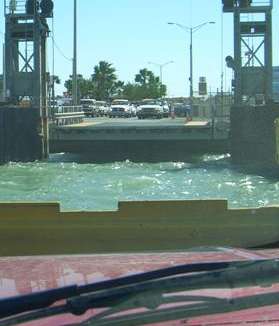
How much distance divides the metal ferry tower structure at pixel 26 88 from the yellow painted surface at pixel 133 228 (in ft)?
89.5

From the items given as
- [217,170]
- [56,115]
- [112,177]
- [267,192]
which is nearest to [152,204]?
[267,192]

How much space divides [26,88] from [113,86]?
9924 centimetres

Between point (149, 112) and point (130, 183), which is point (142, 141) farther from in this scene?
point (149, 112)

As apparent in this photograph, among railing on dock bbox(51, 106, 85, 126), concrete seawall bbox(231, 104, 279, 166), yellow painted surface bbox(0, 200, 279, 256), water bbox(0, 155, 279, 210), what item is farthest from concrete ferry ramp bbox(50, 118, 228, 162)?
yellow painted surface bbox(0, 200, 279, 256)

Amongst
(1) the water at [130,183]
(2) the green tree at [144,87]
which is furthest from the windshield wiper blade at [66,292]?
(2) the green tree at [144,87]

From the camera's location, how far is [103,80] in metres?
134

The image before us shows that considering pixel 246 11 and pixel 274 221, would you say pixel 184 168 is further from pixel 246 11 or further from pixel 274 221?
pixel 274 221

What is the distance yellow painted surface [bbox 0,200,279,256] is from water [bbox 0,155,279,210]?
31.3ft

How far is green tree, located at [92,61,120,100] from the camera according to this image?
133125mm

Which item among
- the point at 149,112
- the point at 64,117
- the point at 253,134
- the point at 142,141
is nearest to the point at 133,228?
the point at 253,134

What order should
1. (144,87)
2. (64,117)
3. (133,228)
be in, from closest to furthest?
(133,228) < (64,117) < (144,87)

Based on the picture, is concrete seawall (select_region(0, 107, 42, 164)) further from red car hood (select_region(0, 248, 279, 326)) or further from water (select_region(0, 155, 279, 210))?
red car hood (select_region(0, 248, 279, 326))

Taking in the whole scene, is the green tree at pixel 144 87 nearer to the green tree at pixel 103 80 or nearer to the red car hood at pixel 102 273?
the green tree at pixel 103 80

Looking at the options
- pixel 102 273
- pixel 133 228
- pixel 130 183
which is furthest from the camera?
pixel 130 183
